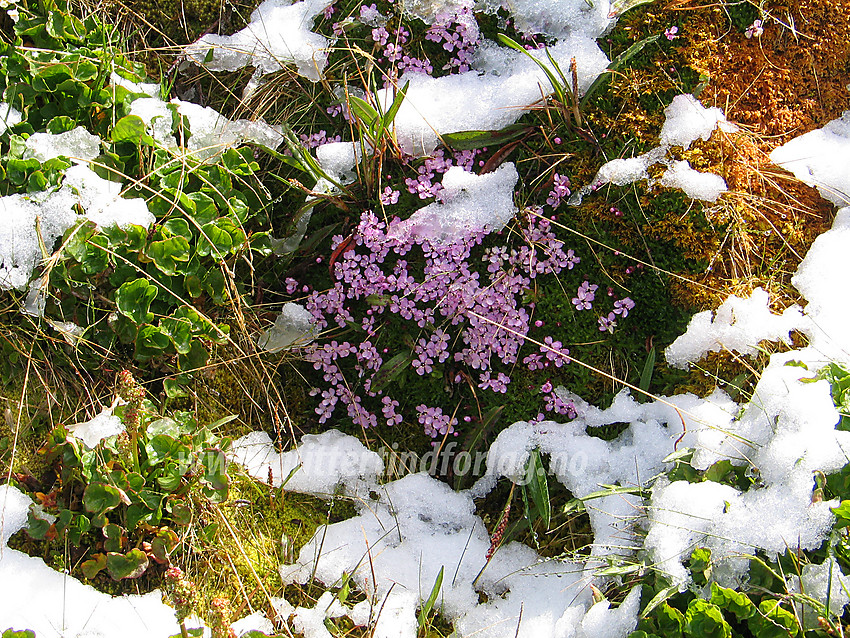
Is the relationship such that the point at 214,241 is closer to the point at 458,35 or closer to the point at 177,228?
the point at 177,228

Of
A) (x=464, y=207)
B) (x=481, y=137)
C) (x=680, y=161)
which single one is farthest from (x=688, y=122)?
(x=464, y=207)

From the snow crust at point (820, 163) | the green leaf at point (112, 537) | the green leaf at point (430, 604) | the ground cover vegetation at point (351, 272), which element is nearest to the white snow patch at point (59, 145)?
the ground cover vegetation at point (351, 272)

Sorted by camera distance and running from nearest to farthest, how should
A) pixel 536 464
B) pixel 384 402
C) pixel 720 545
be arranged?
pixel 720 545, pixel 536 464, pixel 384 402

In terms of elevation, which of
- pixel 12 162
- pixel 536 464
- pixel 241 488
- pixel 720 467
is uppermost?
pixel 12 162

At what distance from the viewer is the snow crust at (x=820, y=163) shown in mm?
2156

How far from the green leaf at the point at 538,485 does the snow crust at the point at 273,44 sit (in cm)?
153

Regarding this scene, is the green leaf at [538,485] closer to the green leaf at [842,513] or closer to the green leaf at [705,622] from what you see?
the green leaf at [705,622]

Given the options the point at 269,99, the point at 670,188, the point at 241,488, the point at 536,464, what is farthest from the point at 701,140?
the point at 241,488

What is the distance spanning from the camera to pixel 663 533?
188 centimetres

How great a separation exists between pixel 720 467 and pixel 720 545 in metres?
0.22

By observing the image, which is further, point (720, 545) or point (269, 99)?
point (269, 99)

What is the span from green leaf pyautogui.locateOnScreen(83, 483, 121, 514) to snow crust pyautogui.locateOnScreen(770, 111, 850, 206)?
2.29 m

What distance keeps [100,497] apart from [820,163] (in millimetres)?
2450

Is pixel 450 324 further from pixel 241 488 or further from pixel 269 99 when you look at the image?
pixel 269 99
